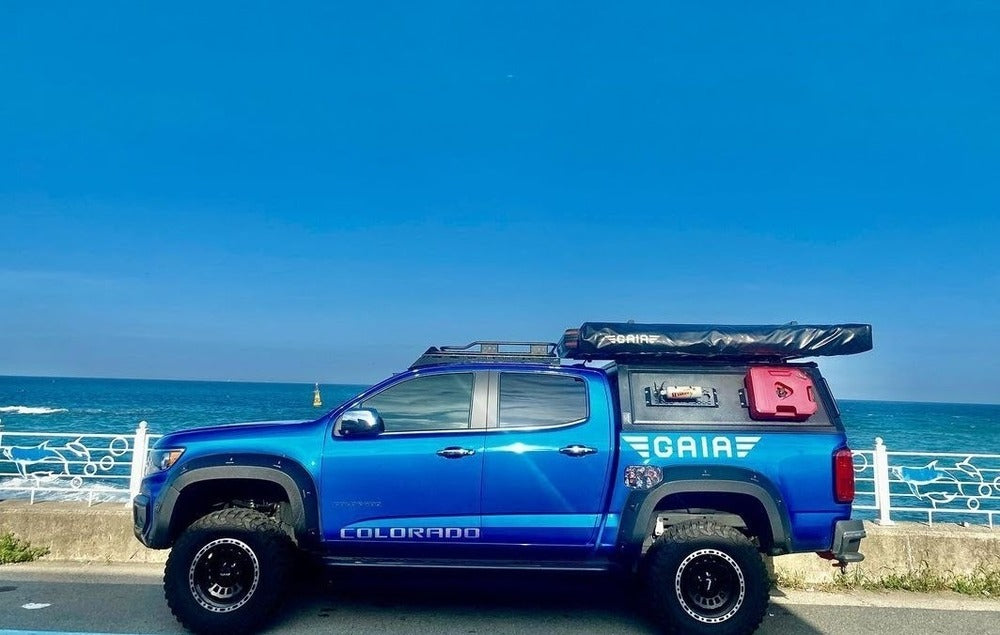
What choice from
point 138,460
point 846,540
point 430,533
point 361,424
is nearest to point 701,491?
point 846,540

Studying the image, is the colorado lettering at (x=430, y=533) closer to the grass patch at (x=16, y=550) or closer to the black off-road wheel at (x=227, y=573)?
the black off-road wheel at (x=227, y=573)

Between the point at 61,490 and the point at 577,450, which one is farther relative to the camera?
the point at 61,490

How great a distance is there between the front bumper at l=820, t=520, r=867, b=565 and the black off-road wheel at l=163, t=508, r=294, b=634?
12.1 ft

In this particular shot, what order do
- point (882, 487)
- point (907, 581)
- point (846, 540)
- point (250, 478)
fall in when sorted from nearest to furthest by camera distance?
point (846, 540), point (250, 478), point (907, 581), point (882, 487)

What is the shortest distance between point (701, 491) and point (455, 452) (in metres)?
1.67

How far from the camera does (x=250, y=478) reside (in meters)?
4.92

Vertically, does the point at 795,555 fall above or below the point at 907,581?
above

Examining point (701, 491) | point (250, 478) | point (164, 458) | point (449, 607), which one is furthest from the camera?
point (449, 607)

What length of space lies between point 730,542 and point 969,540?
3.11m

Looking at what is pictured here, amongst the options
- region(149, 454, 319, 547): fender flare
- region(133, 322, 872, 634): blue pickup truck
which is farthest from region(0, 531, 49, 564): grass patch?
region(149, 454, 319, 547): fender flare

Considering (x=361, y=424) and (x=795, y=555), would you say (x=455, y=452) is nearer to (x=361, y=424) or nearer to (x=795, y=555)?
(x=361, y=424)

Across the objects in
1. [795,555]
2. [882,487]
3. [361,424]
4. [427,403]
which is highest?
[427,403]

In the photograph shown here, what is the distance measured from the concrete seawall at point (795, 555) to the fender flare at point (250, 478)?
2.22 meters

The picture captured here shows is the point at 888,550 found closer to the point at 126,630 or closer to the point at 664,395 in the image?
the point at 664,395
